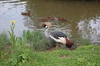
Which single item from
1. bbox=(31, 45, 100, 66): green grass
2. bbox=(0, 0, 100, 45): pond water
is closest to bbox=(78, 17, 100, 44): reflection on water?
bbox=(0, 0, 100, 45): pond water

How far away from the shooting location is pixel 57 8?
44.9ft

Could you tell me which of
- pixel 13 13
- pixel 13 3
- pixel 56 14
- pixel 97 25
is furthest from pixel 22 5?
pixel 97 25

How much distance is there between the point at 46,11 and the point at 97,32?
4.86 metres

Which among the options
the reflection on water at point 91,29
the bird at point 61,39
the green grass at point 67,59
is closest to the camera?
the green grass at point 67,59

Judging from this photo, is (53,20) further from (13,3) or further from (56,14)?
(13,3)

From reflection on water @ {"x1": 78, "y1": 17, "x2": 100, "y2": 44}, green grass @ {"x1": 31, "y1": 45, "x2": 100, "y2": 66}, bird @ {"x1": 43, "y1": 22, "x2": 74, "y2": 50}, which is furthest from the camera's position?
reflection on water @ {"x1": 78, "y1": 17, "x2": 100, "y2": 44}

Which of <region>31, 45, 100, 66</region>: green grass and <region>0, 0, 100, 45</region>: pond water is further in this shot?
<region>0, 0, 100, 45</region>: pond water

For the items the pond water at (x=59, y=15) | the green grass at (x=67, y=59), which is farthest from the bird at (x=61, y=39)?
the green grass at (x=67, y=59)

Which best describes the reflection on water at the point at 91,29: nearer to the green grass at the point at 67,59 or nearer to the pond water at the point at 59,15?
the pond water at the point at 59,15

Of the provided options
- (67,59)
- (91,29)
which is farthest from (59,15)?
(67,59)

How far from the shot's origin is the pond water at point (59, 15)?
934cm

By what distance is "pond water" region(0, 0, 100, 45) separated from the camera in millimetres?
9344

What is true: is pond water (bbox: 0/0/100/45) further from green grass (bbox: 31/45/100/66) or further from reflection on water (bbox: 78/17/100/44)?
green grass (bbox: 31/45/100/66)

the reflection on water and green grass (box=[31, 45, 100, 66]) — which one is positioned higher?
green grass (box=[31, 45, 100, 66])
